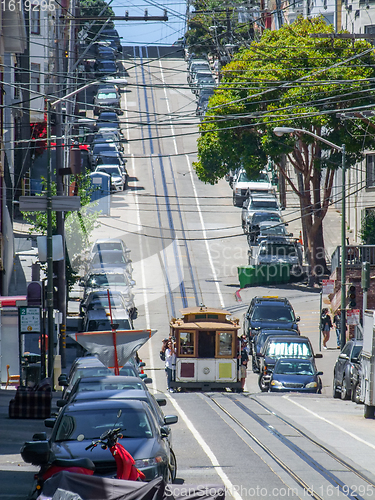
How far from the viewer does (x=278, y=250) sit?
4122 centimetres

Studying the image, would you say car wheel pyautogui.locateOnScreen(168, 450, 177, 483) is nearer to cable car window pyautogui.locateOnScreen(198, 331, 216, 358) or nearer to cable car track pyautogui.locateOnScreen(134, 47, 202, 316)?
cable car track pyautogui.locateOnScreen(134, 47, 202, 316)

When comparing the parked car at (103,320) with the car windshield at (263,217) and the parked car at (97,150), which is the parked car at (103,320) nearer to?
the car windshield at (263,217)

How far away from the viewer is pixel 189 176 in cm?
6197

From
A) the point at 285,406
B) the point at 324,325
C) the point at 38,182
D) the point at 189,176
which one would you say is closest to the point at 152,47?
the point at 189,176

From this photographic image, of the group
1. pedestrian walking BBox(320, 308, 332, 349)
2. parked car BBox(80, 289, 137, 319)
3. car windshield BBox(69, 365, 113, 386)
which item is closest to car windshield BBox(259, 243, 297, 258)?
parked car BBox(80, 289, 137, 319)

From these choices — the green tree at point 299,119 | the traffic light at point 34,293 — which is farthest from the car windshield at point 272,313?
the green tree at point 299,119

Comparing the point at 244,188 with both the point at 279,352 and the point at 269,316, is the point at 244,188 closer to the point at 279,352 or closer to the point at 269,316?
the point at 269,316

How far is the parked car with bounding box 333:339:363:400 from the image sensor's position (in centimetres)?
2086

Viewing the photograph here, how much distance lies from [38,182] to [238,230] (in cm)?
1381

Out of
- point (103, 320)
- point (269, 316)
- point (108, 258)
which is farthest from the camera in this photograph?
point (108, 258)

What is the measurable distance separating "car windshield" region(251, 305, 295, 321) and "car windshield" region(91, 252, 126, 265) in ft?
34.1

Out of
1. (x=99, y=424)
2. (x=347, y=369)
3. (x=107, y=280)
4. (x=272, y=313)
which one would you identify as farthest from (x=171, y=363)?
(x=99, y=424)

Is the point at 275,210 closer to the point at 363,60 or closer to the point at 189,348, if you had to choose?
the point at 363,60

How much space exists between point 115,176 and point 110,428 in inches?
1862
